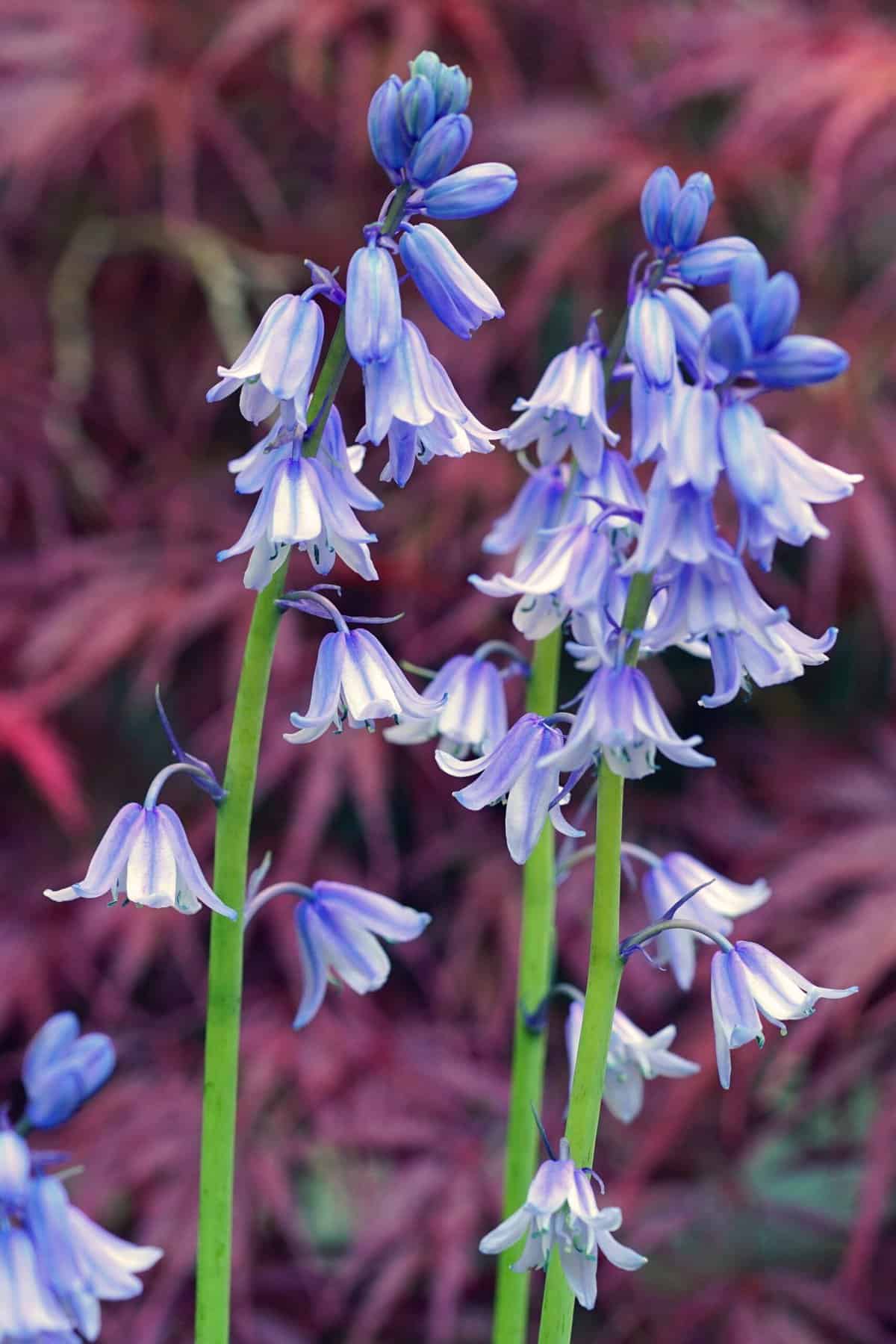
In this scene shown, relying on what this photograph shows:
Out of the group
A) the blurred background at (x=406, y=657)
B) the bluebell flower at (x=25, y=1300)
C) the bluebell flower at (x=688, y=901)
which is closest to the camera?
the bluebell flower at (x=25, y=1300)

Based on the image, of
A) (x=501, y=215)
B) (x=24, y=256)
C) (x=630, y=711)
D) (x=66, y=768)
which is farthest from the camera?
(x=24, y=256)

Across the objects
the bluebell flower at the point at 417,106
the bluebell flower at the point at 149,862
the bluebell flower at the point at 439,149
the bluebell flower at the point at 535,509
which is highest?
the bluebell flower at the point at 417,106

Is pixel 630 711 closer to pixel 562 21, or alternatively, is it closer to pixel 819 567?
pixel 819 567

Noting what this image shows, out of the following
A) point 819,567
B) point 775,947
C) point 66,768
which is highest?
point 819,567

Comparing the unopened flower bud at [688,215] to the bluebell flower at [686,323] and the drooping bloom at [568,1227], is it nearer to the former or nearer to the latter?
the bluebell flower at [686,323]

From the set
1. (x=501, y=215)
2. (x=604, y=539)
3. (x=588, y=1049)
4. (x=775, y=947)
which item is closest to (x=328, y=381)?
(x=604, y=539)

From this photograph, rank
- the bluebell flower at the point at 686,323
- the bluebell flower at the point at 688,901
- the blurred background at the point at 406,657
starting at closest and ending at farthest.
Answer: the bluebell flower at the point at 686,323
the bluebell flower at the point at 688,901
the blurred background at the point at 406,657

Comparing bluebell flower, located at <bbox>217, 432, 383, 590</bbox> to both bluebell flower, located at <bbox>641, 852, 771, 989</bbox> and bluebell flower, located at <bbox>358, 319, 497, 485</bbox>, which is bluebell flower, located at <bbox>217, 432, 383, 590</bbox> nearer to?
bluebell flower, located at <bbox>358, 319, 497, 485</bbox>

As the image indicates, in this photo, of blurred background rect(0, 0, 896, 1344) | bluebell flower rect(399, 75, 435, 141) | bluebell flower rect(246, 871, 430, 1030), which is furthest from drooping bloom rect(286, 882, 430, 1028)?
blurred background rect(0, 0, 896, 1344)

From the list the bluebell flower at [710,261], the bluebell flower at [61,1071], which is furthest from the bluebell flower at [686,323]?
the bluebell flower at [61,1071]
